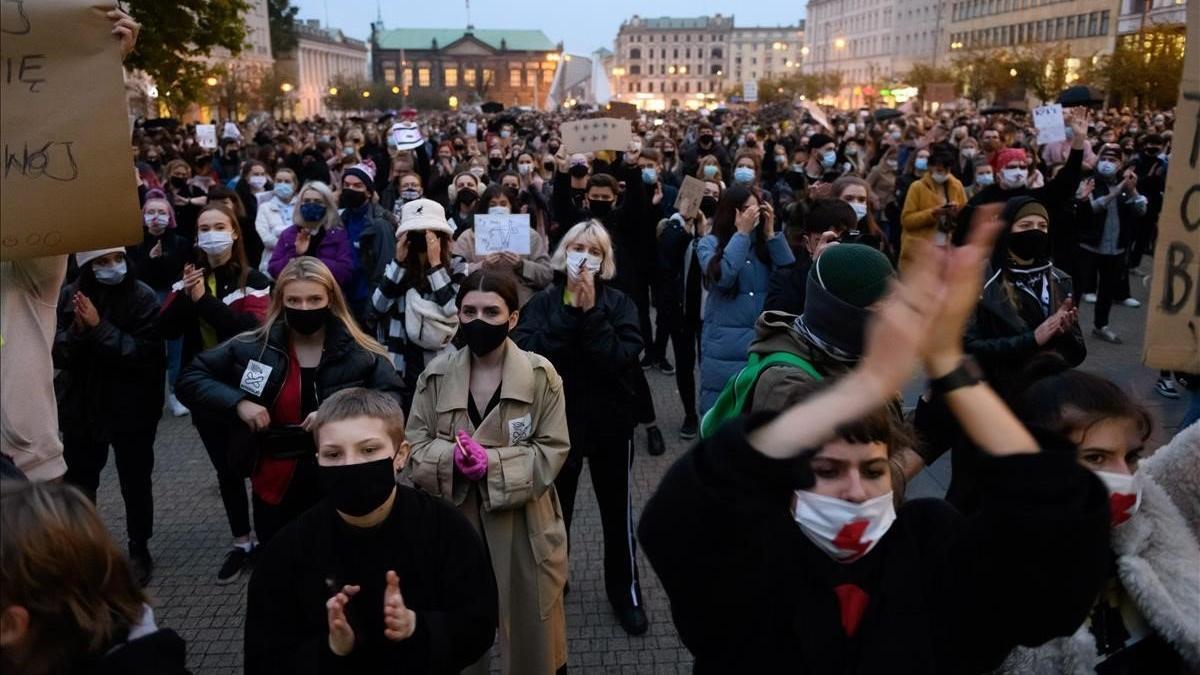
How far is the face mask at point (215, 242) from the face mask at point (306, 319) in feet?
5.73

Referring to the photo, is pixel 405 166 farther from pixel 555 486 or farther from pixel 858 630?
pixel 858 630

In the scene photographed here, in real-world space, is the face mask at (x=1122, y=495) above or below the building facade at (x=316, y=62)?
below

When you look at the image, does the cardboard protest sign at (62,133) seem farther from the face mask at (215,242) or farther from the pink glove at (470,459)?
the face mask at (215,242)

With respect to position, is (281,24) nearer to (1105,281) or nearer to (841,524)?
(1105,281)

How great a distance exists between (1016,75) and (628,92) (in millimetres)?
126763

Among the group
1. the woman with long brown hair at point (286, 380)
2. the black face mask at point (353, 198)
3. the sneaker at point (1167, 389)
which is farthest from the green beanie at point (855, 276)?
the sneaker at point (1167, 389)

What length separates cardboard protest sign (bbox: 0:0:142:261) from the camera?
2471 millimetres

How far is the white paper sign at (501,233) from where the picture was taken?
6348mm

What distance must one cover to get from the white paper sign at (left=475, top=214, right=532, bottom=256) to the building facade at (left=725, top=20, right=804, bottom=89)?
163 metres

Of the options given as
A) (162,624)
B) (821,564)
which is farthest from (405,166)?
(821,564)

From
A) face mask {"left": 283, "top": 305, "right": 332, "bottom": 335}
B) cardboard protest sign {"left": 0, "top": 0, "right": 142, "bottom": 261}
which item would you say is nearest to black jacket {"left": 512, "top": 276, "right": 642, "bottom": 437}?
face mask {"left": 283, "top": 305, "right": 332, "bottom": 335}

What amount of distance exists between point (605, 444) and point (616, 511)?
0.35m

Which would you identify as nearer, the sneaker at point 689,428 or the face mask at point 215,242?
the face mask at point 215,242

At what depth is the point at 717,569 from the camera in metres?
1.84
